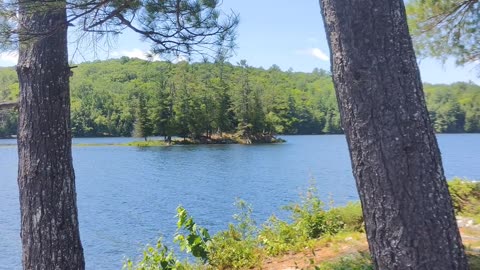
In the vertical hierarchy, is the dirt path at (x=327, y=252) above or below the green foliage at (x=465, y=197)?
below

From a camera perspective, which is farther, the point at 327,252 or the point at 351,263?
the point at 327,252

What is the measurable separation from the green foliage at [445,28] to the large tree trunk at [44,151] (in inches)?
216

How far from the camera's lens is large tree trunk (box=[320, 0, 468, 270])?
167cm

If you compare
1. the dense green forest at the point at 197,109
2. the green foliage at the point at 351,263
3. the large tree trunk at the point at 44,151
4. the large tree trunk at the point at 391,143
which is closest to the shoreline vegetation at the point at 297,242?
the green foliage at the point at 351,263

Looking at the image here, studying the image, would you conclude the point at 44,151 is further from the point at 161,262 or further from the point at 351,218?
the point at 351,218

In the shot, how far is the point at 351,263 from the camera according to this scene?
396 centimetres

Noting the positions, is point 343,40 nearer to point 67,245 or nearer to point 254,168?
point 67,245

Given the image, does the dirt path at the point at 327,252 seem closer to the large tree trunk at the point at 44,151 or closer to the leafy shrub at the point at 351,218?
the leafy shrub at the point at 351,218

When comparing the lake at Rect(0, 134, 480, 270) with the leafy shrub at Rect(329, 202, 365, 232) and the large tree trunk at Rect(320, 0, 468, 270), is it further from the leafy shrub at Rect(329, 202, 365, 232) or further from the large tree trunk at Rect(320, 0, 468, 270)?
the large tree trunk at Rect(320, 0, 468, 270)

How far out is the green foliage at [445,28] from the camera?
6770 mm

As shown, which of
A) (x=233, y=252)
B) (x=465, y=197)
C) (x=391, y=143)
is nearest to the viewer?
(x=391, y=143)

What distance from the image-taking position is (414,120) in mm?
1724

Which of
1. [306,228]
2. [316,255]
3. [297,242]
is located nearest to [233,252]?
[297,242]

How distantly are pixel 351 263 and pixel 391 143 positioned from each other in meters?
2.51
